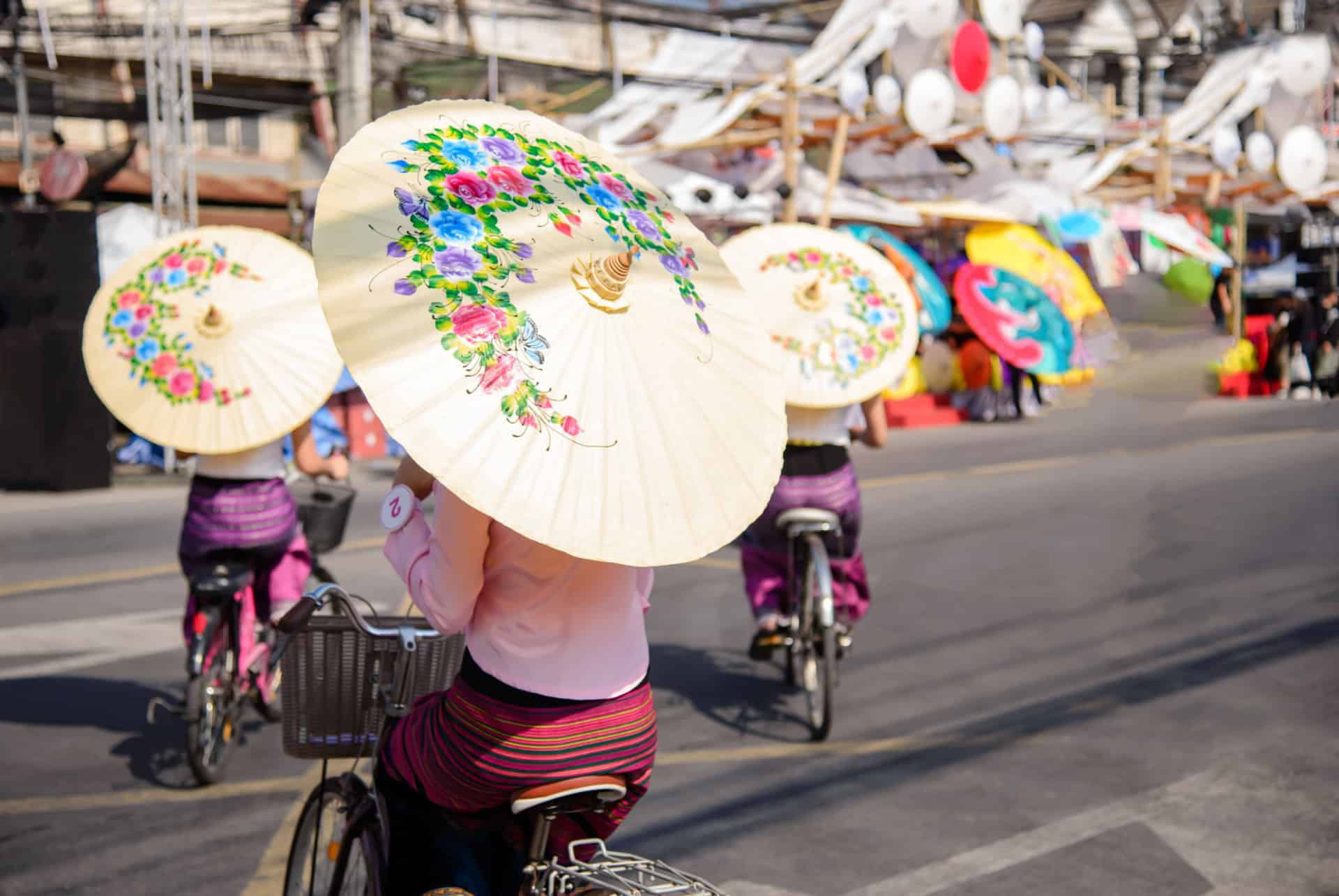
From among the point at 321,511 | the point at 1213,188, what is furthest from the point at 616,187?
the point at 1213,188

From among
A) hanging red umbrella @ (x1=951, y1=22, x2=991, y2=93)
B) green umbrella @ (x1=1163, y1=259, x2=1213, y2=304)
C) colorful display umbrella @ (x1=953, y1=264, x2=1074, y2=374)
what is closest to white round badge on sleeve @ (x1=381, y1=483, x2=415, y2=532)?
colorful display umbrella @ (x1=953, y1=264, x2=1074, y2=374)

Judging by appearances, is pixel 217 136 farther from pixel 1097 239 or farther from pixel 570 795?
pixel 570 795

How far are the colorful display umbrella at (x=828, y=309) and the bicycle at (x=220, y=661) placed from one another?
92.9 inches

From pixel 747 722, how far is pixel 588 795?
3.52 metres

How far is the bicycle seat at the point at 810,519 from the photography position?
6.10 m

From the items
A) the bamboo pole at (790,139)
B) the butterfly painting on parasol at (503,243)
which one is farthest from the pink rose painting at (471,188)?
the bamboo pole at (790,139)

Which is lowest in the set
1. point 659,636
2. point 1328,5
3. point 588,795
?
point 659,636

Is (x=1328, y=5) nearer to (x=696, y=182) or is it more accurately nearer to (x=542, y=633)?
(x=696, y=182)

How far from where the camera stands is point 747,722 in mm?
6082

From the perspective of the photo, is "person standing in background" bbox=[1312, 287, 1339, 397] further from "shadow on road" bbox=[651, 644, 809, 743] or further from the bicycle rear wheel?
the bicycle rear wheel

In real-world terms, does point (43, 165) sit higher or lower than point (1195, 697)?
higher

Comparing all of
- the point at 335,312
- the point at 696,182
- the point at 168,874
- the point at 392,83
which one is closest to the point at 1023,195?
the point at 696,182

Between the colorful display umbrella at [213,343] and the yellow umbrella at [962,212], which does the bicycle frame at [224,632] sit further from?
the yellow umbrella at [962,212]

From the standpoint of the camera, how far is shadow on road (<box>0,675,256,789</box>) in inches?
215
